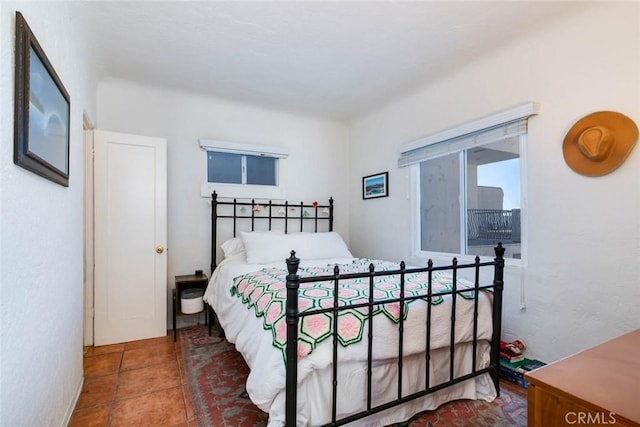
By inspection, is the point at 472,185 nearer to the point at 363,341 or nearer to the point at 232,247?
the point at 363,341

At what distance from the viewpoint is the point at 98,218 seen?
268 centimetres

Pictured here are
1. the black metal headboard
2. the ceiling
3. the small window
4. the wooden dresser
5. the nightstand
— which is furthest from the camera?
the small window

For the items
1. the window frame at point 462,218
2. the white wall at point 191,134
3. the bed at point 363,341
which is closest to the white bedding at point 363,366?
the bed at point 363,341

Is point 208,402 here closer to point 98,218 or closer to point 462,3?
point 98,218

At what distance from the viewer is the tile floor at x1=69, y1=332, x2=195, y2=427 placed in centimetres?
170

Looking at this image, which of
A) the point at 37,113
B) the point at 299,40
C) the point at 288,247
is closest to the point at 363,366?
the point at 288,247

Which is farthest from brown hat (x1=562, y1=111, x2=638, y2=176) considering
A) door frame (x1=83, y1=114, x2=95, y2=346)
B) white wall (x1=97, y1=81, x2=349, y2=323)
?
door frame (x1=83, y1=114, x2=95, y2=346)

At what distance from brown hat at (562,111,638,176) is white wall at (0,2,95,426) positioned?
8.98 ft

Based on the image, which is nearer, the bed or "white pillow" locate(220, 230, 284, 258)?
the bed

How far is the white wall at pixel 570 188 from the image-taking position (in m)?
1.74

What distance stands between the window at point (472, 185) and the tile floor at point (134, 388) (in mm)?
2438

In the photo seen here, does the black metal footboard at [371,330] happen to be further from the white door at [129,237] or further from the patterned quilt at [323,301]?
the white door at [129,237]

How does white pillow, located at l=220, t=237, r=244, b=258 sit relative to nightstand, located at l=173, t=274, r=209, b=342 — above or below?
above

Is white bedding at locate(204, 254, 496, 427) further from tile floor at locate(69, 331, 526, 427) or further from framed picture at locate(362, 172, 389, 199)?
framed picture at locate(362, 172, 389, 199)
